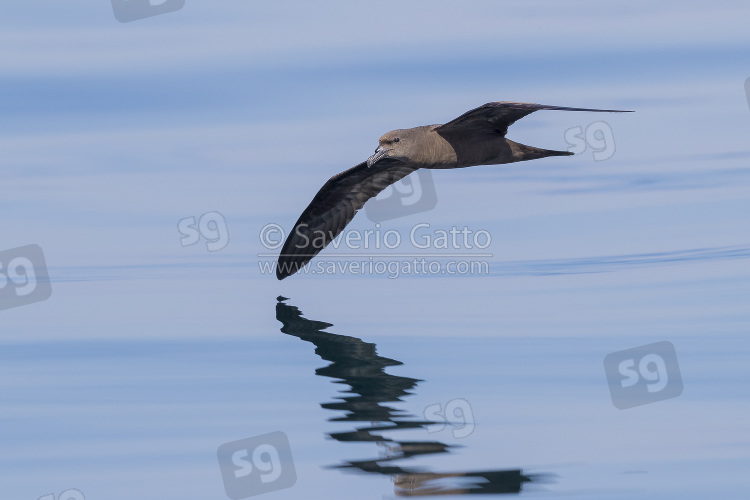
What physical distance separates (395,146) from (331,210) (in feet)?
10.3

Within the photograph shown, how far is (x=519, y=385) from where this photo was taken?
10570mm

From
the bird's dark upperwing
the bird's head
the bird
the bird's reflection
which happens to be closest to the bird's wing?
the bird

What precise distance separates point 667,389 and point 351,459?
3752mm

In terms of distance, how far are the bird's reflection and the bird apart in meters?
2.36

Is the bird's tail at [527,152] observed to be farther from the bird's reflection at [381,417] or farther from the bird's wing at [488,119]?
the bird's reflection at [381,417]

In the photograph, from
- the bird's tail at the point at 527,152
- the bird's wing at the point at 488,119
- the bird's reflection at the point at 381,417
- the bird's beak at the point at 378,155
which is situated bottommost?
the bird's reflection at the point at 381,417

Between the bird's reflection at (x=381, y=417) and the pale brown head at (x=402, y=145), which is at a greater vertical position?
the pale brown head at (x=402, y=145)

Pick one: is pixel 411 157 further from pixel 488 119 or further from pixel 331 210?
pixel 331 210

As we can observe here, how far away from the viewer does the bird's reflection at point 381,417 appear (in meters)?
7.64

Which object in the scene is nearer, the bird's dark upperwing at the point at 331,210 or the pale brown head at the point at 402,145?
the pale brown head at the point at 402,145

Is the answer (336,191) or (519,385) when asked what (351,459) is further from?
(336,191)

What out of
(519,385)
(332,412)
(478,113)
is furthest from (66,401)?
(478,113)

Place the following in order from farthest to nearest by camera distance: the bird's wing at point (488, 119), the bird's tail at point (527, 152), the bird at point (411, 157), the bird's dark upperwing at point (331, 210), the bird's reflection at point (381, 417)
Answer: the bird's dark upperwing at point (331, 210), the bird's tail at point (527, 152), the bird at point (411, 157), the bird's wing at point (488, 119), the bird's reflection at point (381, 417)

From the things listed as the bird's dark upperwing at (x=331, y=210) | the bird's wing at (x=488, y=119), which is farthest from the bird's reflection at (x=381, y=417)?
the bird's wing at (x=488, y=119)
